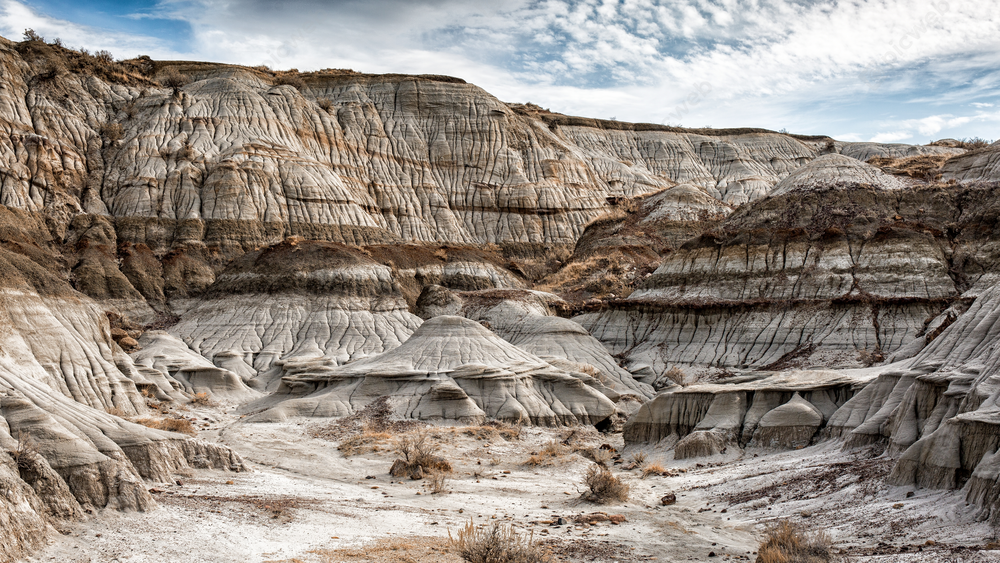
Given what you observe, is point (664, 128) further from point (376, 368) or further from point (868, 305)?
point (376, 368)

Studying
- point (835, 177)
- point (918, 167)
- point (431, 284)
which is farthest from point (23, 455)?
point (918, 167)

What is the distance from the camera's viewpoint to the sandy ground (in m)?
14.5

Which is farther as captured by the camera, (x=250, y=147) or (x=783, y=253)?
(x=250, y=147)

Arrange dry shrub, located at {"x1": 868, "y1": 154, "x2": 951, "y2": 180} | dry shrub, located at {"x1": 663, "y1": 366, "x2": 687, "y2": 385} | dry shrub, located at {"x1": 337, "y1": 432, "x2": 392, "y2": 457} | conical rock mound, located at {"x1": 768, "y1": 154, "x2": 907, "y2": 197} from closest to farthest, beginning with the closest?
dry shrub, located at {"x1": 337, "y1": 432, "x2": 392, "y2": 457}, dry shrub, located at {"x1": 663, "y1": 366, "x2": 687, "y2": 385}, conical rock mound, located at {"x1": 768, "y1": 154, "x2": 907, "y2": 197}, dry shrub, located at {"x1": 868, "y1": 154, "x2": 951, "y2": 180}

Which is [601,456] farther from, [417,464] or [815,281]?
[815,281]

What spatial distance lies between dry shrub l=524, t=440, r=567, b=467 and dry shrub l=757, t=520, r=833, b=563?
476 inches

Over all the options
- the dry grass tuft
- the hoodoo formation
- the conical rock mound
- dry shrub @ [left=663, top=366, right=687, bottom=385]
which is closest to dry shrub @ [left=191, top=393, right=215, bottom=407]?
the hoodoo formation

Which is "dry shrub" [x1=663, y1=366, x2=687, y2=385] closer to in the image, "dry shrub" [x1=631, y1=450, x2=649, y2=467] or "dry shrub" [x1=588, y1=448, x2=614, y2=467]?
→ "dry shrub" [x1=588, y1=448, x2=614, y2=467]

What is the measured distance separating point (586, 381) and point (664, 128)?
97.6 metres

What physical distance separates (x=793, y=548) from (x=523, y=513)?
22.7 feet

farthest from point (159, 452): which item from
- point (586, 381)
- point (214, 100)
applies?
point (214, 100)

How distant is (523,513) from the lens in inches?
772

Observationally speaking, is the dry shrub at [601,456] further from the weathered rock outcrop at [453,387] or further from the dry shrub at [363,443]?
the dry shrub at [363,443]

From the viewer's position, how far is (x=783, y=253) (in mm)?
55438
